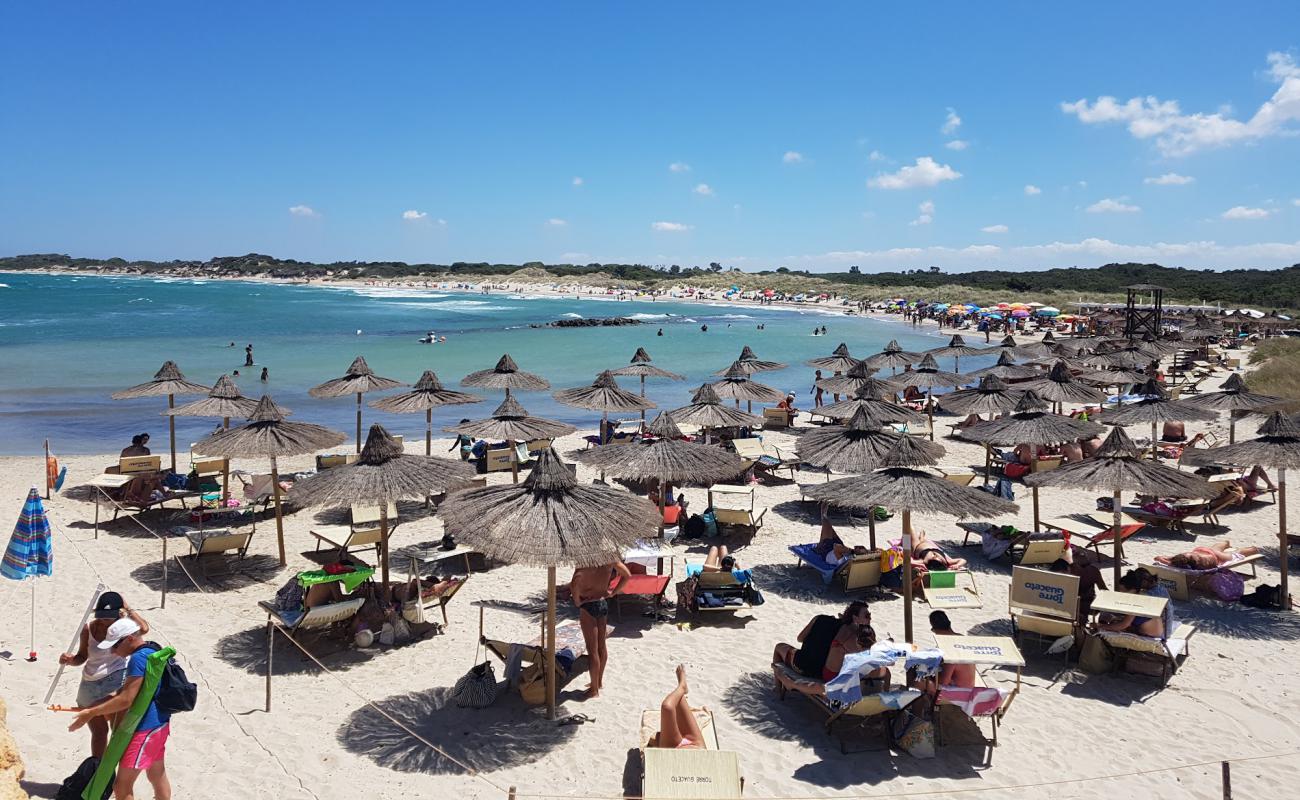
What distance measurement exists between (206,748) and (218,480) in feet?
31.2

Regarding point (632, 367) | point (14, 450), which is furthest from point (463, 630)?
point (14, 450)

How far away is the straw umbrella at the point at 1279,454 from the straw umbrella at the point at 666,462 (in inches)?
220

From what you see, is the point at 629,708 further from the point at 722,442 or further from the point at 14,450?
the point at 14,450

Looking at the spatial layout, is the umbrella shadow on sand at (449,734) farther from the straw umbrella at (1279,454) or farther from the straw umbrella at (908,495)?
the straw umbrella at (1279,454)

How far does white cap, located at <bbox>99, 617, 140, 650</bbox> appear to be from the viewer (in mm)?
4527

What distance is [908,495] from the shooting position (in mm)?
7121

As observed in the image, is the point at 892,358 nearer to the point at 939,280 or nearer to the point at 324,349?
the point at 324,349

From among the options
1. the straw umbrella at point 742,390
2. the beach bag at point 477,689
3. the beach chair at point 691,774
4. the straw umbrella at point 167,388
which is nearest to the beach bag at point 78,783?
the beach bag at point 477,689

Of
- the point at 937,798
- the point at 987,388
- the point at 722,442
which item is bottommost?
the point at 937,798

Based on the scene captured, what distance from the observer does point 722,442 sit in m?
14.7

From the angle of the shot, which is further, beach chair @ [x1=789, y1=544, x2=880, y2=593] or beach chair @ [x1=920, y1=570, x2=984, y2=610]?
beach chair @ [x1=789, y1=544, x2=880, y2=593]

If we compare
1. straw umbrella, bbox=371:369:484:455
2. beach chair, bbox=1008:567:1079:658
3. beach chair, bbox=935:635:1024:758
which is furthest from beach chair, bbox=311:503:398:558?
beach chair, bbox=1008:567:1079:658

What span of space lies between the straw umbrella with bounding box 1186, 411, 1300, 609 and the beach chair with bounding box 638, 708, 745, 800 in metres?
7.09

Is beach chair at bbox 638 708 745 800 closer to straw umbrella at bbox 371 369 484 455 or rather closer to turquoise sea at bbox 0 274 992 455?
straw umbrella at bbox 371 369 484 455
